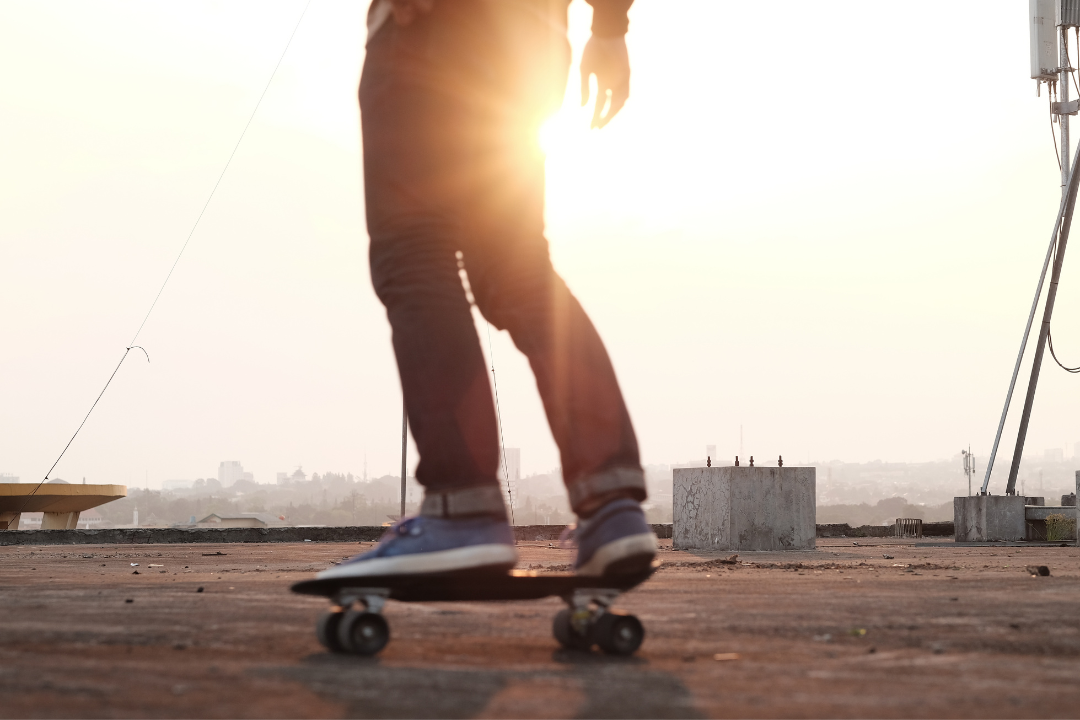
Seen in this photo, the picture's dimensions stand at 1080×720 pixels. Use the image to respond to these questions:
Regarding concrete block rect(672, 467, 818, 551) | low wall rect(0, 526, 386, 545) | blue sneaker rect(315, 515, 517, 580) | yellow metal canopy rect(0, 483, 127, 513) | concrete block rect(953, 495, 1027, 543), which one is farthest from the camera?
yellow metal canopy rect(0, 483, 127, 513)

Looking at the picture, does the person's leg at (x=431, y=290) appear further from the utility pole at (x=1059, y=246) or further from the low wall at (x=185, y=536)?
the utility pole at (x=1059, y=246)

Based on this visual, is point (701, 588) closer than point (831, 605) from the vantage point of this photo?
No

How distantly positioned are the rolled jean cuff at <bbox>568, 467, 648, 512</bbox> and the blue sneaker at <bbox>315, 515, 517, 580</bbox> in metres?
0.15

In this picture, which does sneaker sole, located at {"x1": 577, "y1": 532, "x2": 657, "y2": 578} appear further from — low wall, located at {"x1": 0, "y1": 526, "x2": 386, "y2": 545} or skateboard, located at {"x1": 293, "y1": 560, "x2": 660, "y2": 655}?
low wall, located at {"x1": 0, "y1": 526, "x2": 386, "y2": 545}

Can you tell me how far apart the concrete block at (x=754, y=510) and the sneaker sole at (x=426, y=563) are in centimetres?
740

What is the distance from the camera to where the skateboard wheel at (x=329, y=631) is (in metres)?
1.63

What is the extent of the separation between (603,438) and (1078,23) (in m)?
14.7

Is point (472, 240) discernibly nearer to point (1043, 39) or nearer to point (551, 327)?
point (551, 327)

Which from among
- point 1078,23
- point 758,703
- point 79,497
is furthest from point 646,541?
point 79,497

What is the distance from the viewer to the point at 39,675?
52.2 inches

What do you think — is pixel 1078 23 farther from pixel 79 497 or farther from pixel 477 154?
pixel 79 497

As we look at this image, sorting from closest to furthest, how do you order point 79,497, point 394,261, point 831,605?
point 394,261
point 831,605
point 79,497

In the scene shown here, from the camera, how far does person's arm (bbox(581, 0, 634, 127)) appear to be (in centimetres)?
227

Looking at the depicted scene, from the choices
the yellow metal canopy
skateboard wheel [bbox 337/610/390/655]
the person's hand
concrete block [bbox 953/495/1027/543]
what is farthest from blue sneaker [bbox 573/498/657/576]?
the yellow metal canopy
